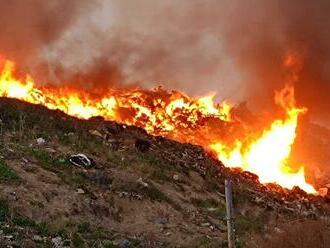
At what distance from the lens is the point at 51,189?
1800 centimetres

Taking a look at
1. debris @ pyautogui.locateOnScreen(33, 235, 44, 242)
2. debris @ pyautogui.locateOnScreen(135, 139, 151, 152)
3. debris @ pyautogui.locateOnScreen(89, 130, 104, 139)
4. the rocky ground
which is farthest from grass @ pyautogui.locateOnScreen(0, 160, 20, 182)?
debris @ pyautogui.locateOnScreen(135, 139, 151, 152)

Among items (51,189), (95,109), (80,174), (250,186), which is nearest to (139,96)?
(95,109)

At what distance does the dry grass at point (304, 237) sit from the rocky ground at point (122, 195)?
2 cm

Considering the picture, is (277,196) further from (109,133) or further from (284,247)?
(284,247)

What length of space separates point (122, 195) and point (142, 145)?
6.65 m

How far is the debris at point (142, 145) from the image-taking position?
25.6 metres

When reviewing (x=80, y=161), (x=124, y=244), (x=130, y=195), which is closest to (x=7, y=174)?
(x=80, y=161)

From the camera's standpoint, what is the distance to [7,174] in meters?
17.7

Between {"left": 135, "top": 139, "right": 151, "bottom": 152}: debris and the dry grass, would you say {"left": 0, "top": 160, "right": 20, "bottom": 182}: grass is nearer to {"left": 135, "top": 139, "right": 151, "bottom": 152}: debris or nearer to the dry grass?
{"left": 135, "top": 139, "right": 151, "bottom": 152}: debris

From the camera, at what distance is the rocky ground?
49.3 feet

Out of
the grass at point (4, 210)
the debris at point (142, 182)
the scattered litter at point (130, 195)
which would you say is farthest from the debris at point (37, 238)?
the debris at point (142, 182)

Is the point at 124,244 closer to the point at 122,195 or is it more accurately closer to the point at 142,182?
the point at 122,195

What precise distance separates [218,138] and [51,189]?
59.6ft

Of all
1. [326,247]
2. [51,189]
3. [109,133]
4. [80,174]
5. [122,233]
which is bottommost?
[326,247]
